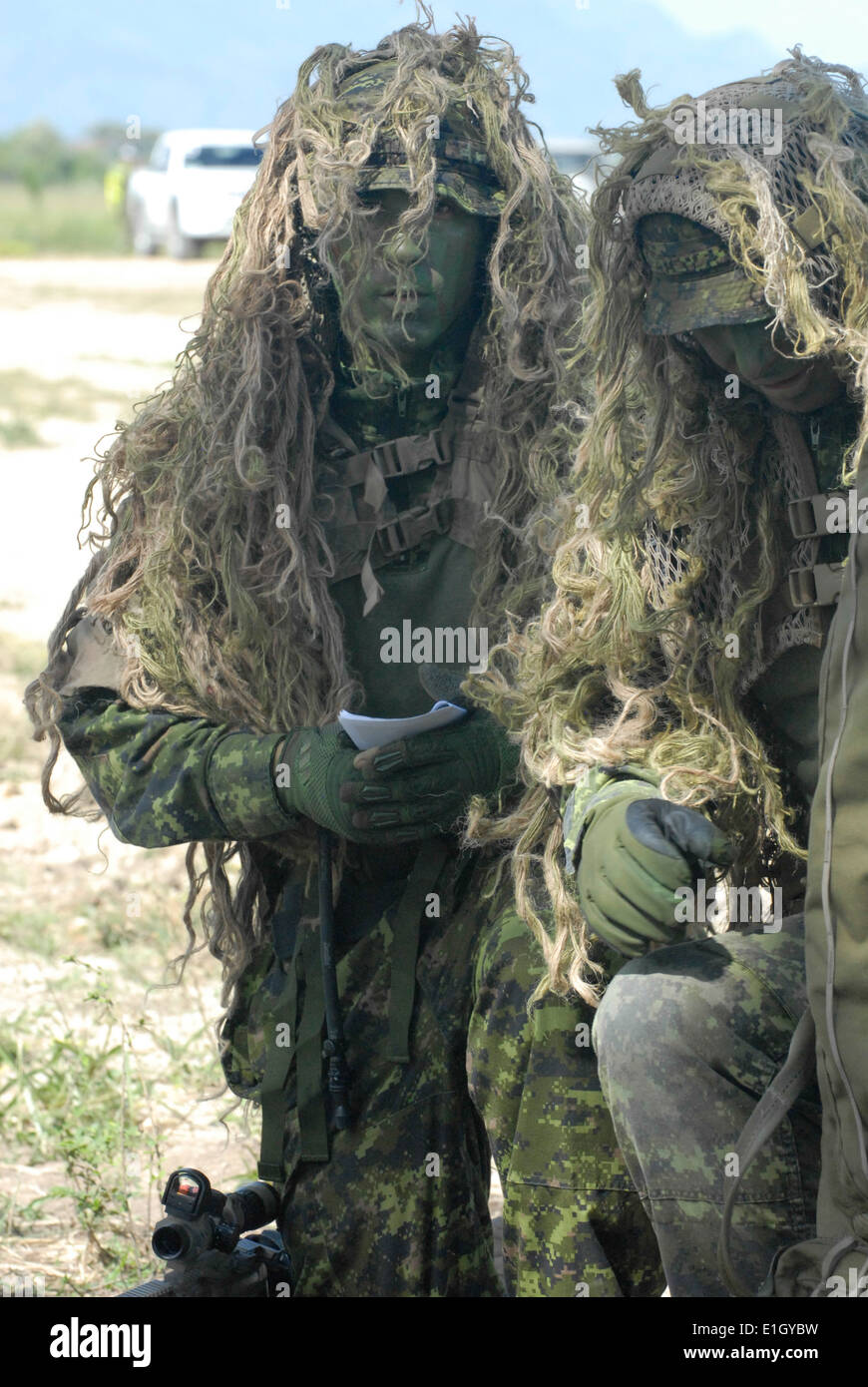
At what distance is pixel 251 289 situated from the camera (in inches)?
108

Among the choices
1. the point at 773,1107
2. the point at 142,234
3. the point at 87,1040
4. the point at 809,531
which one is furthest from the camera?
the point at 142,234

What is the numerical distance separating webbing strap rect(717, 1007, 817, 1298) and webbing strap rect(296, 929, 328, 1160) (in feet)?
2.97

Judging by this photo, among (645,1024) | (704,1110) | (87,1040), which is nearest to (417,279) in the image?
(645,1024)

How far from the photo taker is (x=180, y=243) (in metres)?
21.1

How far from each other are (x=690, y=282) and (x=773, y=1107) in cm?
100

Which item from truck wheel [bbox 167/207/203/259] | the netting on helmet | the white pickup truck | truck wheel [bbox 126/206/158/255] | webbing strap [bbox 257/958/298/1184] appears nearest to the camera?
the netting on helmet

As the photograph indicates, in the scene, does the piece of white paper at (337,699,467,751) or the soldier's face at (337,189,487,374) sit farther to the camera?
the soldier's face at (337,189,487,374)

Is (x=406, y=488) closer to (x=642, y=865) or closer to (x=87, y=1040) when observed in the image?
(x=642, y=865)

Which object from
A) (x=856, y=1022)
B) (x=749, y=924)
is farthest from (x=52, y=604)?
(x=856, y=1022)

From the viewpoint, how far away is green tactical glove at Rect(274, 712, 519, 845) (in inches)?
96.7

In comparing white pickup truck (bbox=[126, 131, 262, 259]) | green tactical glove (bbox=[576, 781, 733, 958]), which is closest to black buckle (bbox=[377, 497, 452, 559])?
green tactical glove (bbox=[576, 781, 733, 958])

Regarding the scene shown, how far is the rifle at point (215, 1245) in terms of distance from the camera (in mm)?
2508

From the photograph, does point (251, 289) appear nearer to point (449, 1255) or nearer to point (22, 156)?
point (449, 1255)

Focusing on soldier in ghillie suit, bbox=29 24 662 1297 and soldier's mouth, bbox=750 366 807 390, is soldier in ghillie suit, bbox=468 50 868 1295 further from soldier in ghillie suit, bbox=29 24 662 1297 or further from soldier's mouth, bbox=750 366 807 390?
soldier in ghillie suit, bbox=29 24 662 1297
